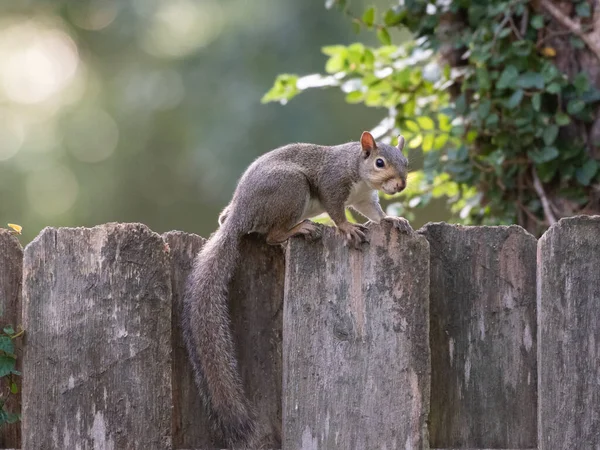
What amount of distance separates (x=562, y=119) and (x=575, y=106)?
4cm

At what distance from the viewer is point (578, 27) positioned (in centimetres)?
251

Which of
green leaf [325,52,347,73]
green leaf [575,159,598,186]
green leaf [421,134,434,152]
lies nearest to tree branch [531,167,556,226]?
green leaf [575,159,598,186]

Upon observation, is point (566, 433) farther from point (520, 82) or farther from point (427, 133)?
point (427, 133)

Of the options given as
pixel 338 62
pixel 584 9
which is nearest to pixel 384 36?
pixel 338 62

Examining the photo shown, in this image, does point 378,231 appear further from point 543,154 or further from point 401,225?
point 543,154

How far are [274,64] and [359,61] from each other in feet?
11.2

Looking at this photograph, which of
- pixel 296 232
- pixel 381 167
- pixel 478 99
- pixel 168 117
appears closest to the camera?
pixel 296 232

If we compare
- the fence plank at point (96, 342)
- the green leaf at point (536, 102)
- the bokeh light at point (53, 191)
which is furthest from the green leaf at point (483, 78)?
the bokeh light at point (53, 191)

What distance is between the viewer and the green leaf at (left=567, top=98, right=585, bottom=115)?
2.42m

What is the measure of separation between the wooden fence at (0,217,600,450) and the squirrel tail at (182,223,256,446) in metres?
0.04

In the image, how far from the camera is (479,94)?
2.61m

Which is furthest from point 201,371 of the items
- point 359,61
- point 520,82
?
point 359,61

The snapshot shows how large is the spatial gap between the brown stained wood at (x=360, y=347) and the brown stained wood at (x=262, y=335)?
62 millimetres

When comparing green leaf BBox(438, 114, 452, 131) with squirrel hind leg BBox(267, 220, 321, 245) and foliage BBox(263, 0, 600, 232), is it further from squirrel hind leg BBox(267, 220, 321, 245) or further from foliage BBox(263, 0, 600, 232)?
squirrel hind leg BBox(267, 220, 321, 245)
